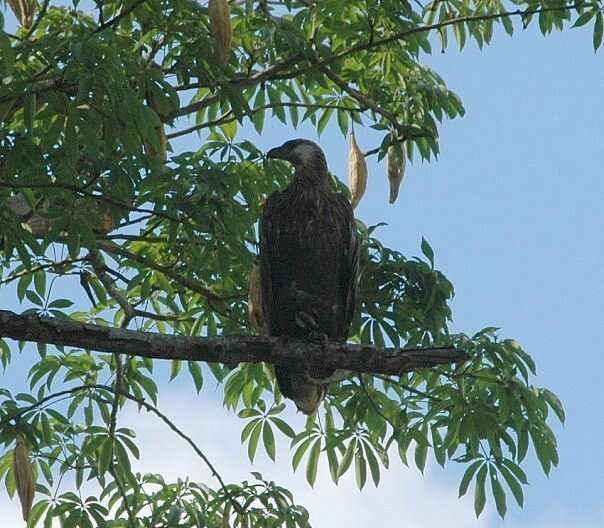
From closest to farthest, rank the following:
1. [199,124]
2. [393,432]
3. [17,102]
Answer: [17,102], [393,432], [199,124]

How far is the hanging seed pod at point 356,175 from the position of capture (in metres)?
6.53

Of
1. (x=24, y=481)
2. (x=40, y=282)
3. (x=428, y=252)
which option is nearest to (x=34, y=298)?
(x=40, y=282)

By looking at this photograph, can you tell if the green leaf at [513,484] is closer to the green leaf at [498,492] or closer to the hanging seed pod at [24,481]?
the green leaf at [498,492]

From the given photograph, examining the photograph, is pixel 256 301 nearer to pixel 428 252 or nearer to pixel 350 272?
pixel 350 272

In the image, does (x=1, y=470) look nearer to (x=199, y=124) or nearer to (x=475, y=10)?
(x=199, y=124)

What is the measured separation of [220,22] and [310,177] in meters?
1.23

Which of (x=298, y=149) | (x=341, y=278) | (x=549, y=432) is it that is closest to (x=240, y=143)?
(x=298, y=149)

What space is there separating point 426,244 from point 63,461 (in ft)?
6.75

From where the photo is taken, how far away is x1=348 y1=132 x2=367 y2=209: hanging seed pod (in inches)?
257

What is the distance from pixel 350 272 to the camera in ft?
20.3

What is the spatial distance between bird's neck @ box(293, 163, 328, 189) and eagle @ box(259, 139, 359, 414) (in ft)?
0.31

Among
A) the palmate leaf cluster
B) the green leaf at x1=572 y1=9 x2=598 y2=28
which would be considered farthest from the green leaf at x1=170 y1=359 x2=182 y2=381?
the green leaf at x1=572 y1=9 x2=598 y2=28

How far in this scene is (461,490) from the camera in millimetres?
6113

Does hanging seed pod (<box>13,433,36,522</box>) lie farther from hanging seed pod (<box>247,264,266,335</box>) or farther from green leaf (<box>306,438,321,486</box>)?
green leaf (<box>306,438,321,486</box>)
